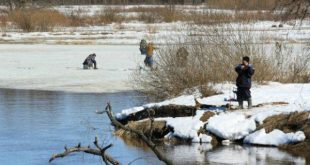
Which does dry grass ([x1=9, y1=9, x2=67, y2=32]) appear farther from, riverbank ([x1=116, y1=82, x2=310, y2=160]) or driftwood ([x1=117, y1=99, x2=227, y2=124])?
riverbank ([x1=116, y1=82, x2=310, y2=160])

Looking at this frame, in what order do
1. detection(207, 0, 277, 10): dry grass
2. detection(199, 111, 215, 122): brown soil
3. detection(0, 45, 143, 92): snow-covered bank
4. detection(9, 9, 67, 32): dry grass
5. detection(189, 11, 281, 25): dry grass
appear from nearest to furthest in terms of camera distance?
1. detection(199, 111, 215, 122): brown soil
2. detection(189, 11, 281, 25): dry grass
3. detection(207, 0, 277, 10): dry grass
4. detection(0, 45, 143, 92): snow-covered bank
5. detection(9, 9, 67, 32): dry grass

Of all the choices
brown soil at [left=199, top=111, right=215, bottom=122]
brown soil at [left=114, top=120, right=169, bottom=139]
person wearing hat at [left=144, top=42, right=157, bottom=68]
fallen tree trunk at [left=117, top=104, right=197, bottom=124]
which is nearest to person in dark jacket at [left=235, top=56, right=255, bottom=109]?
brown soil at [left=199, top=111, right=215, bottom=122]

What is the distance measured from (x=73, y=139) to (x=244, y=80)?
13.4ft

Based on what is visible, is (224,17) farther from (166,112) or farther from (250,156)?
(250,156)

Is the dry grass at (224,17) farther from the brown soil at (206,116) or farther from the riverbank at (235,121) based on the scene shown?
the brown soil at (206,116)

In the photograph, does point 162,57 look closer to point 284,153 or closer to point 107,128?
point 107,128

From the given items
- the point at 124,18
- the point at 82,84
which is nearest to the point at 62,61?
the point at 82,84

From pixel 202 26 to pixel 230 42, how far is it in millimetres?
921

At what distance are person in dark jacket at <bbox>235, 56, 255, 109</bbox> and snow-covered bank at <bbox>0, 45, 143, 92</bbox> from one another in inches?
326

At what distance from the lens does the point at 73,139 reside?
15.5 meters

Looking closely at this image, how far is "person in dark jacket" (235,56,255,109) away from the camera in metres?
16.9

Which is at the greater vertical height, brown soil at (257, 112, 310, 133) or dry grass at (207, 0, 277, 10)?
dry grass at (207, 0, 277, 10)

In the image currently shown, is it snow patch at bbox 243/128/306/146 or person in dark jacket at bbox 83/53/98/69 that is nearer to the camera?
snow patch at bbox 243/128/306/146

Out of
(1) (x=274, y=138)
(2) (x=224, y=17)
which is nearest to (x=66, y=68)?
(2) (x=224, y=17)
